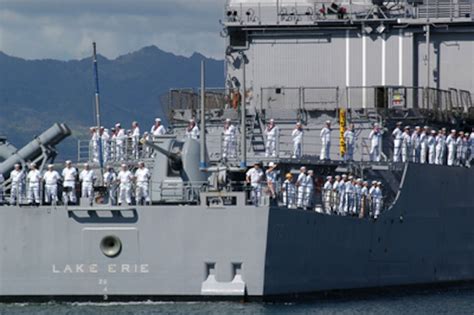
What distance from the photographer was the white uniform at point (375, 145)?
2149 inches

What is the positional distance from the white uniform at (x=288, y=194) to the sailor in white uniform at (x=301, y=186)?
22 cm

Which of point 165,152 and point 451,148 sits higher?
point 165,152

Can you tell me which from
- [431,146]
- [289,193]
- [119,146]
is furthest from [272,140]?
[431,146]

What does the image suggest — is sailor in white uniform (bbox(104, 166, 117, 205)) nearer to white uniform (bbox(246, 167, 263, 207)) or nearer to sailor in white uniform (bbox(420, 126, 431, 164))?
white uniform (bbox(246, 167, 263, 207))

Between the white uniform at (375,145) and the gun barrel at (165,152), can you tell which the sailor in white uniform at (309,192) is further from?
the white uniform at (375,145)

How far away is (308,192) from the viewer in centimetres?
5081

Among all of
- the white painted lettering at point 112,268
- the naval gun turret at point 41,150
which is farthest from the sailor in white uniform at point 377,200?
the naval gun turret at point 41,150

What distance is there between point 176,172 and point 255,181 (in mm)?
2040

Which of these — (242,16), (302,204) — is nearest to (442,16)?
(242,16)

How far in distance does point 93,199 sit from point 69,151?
114m

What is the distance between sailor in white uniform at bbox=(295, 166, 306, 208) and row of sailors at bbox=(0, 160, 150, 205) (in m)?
3.94

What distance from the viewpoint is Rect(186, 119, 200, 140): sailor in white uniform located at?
54.2 metres

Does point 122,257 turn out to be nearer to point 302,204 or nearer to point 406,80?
point 302,204

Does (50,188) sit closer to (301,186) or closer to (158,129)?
(158,129)
